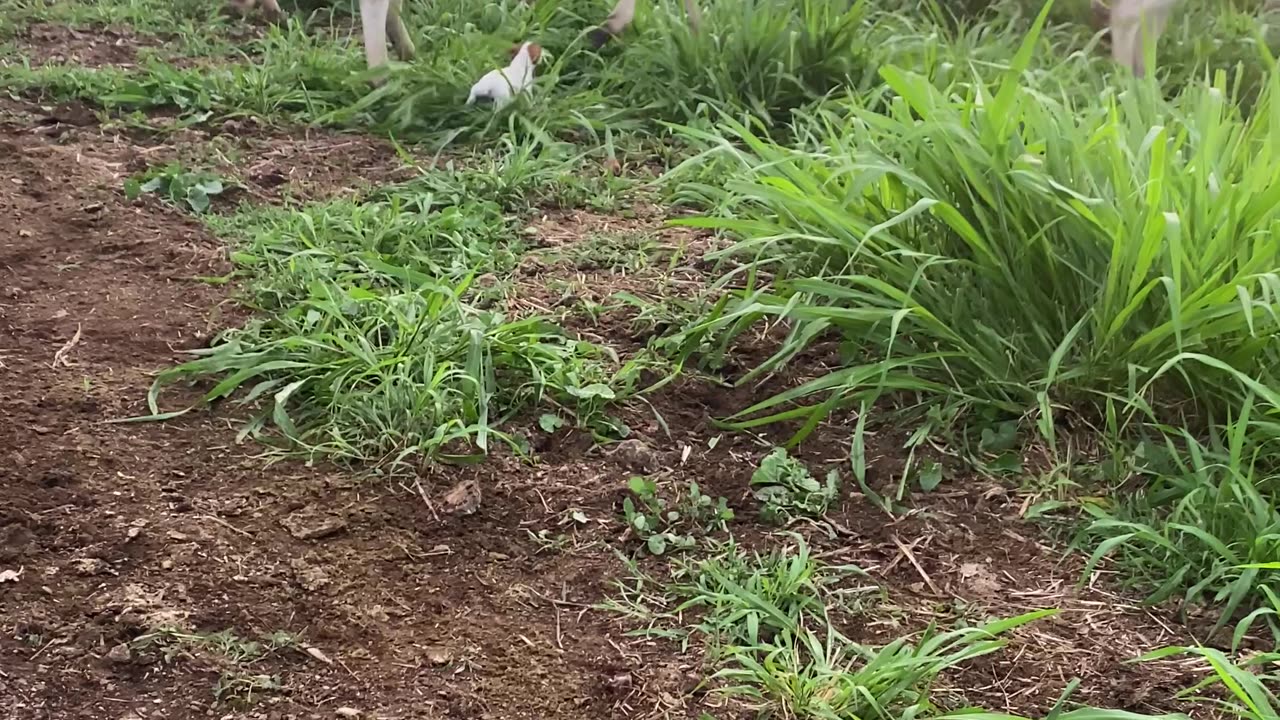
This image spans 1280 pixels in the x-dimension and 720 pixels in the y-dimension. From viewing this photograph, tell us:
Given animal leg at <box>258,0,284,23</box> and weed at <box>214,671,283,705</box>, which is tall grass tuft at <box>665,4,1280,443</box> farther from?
animal leg at <box>258,0,284,23</box>

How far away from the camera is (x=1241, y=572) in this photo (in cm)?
193

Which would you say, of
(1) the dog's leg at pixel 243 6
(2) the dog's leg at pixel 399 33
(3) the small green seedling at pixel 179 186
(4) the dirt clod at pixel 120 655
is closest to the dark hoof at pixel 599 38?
(2) the dog's leg at pixel 399 33

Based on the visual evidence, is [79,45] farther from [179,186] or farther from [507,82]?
[507,82]

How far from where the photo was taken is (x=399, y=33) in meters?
4.34

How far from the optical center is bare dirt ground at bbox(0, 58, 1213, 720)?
1764mm

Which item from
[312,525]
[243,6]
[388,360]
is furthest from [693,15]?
[312,525]

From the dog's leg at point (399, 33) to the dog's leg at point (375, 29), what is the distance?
0.21 meters

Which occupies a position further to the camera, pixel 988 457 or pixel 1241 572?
pixel 988 457

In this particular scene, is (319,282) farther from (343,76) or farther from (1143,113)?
(1143,113)

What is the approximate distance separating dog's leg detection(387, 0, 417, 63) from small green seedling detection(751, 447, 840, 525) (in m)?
2.73

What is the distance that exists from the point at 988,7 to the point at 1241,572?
11.4 ft

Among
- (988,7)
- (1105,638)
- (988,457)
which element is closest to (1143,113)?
(988,457)

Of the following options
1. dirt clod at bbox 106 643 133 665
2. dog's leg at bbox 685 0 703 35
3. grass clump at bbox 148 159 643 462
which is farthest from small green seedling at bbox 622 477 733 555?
dog's leg at bbox 685 0 703 35

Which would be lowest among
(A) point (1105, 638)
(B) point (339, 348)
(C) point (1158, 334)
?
(A) point (1105, 638)
